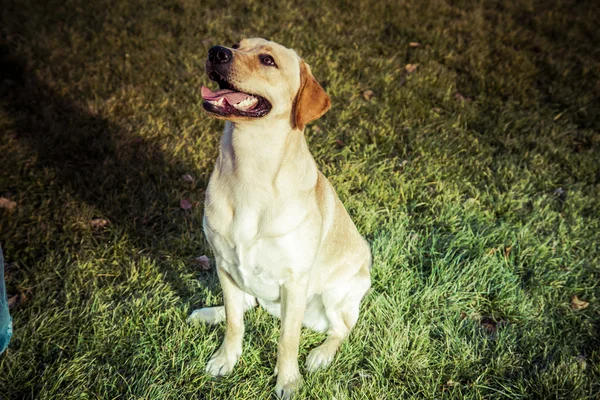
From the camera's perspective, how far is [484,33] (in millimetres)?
7504

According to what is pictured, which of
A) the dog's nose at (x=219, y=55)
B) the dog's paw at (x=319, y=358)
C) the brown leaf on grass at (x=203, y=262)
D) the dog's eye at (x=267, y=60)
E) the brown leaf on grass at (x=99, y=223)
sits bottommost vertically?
the brown leaf on grass at (x=99, y=223)

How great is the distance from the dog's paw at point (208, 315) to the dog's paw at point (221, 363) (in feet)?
0.91

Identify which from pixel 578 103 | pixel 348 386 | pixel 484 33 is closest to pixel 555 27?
pixel 484 33

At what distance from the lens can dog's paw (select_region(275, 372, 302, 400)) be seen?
2.85 m

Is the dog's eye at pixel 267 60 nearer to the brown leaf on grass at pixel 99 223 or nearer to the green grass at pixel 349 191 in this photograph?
the green grass at pixel 349 191

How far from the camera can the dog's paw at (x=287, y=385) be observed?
2.85 metres

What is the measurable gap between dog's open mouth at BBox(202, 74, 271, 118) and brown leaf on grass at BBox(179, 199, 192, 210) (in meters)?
2.00

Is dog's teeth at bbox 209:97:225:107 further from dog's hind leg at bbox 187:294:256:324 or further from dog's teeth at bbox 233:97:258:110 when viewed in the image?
dog's hind leg at bbox 187:294:256:324

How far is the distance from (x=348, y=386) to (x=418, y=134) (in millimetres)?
3275

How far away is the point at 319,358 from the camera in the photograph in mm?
3074

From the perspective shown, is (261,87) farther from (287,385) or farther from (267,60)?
(287,385)

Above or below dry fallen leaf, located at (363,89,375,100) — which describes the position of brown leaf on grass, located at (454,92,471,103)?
above

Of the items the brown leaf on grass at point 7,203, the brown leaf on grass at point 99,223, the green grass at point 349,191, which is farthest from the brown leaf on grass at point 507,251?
the brown leaf on grass at point 7,203

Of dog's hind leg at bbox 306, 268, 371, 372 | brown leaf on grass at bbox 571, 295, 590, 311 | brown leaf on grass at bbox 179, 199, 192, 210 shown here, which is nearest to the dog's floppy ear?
dog's hind leg at bbox 306, 268, 371, 372
